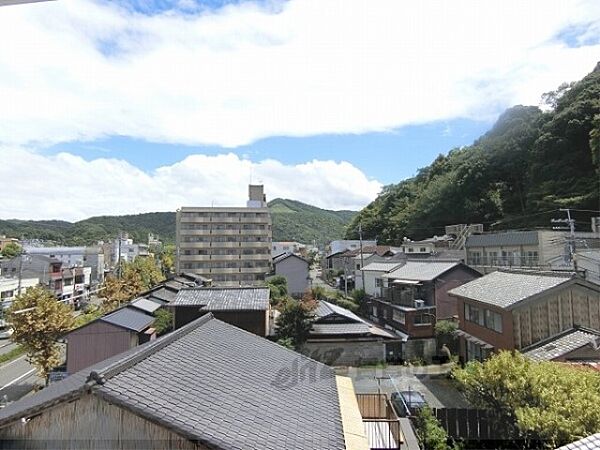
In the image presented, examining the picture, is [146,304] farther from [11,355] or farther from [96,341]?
[11,355]

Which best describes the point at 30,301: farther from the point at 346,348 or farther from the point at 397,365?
the point at 397,365

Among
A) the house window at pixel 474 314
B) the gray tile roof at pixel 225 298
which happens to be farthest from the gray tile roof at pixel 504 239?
the gray tile roof at pixel 225 298

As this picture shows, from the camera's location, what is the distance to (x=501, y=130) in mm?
50219

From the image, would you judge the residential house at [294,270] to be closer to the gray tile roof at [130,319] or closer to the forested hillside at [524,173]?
the forested hillside at [524,173]

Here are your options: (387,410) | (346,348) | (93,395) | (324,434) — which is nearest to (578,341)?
(387,410)

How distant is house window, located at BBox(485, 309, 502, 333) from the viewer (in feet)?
56.3

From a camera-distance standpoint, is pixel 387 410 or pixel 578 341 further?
pixel 578 341

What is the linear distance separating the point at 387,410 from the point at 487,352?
9320mm

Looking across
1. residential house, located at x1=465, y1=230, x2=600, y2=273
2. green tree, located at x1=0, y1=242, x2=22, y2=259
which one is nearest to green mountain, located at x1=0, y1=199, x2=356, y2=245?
green tree, located at x1=0, y1=242, x2=22, y2=259

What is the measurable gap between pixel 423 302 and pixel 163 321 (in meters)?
15.1

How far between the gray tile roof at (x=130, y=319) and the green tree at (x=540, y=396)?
13.8m

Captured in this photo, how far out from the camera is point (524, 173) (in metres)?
45.0

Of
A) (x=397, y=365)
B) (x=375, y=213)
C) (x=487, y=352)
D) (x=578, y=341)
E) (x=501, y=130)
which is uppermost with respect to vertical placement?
(x=501, y=130)

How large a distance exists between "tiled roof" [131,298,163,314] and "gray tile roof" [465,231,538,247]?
2640 cm
